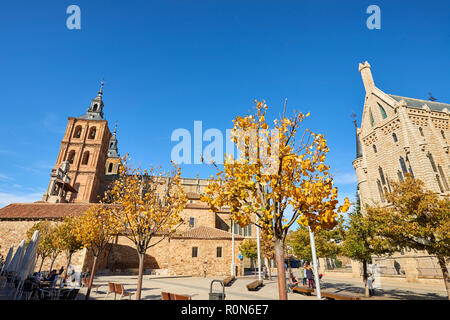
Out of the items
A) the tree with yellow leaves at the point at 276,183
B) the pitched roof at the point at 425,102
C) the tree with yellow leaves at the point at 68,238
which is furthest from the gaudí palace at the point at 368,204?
the tree with yellow leaves at the point at 276,183

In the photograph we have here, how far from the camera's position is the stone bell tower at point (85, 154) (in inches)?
1932

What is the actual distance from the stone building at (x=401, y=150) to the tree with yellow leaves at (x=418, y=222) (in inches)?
468

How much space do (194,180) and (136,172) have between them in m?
59.3

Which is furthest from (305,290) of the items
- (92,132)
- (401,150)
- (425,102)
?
(92,132)

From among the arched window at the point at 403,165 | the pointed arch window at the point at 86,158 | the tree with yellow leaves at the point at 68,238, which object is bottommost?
the tree with yellow leaves at the point at 68,238

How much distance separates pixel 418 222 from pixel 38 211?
41539 mm

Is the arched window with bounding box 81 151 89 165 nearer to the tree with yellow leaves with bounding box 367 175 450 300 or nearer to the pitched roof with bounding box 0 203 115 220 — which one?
the pitched roof with bounding box 0 203 115 220

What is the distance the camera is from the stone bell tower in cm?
4906

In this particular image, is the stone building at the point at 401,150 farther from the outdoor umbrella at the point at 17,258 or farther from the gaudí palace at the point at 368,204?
the outdoor umbrella at the point at 17,258

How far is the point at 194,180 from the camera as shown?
69562mm

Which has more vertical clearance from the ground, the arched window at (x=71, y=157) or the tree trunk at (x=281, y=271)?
the arched window at (x=71, y=157)

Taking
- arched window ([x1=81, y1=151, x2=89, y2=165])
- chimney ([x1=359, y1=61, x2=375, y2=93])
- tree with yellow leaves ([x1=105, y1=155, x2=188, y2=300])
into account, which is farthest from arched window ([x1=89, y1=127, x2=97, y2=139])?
chimney ([x1=359, y1=61, x2=375, y2=93])

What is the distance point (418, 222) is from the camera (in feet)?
43.8

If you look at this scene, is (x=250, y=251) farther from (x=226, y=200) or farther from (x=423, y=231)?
(x=226, y=200)
